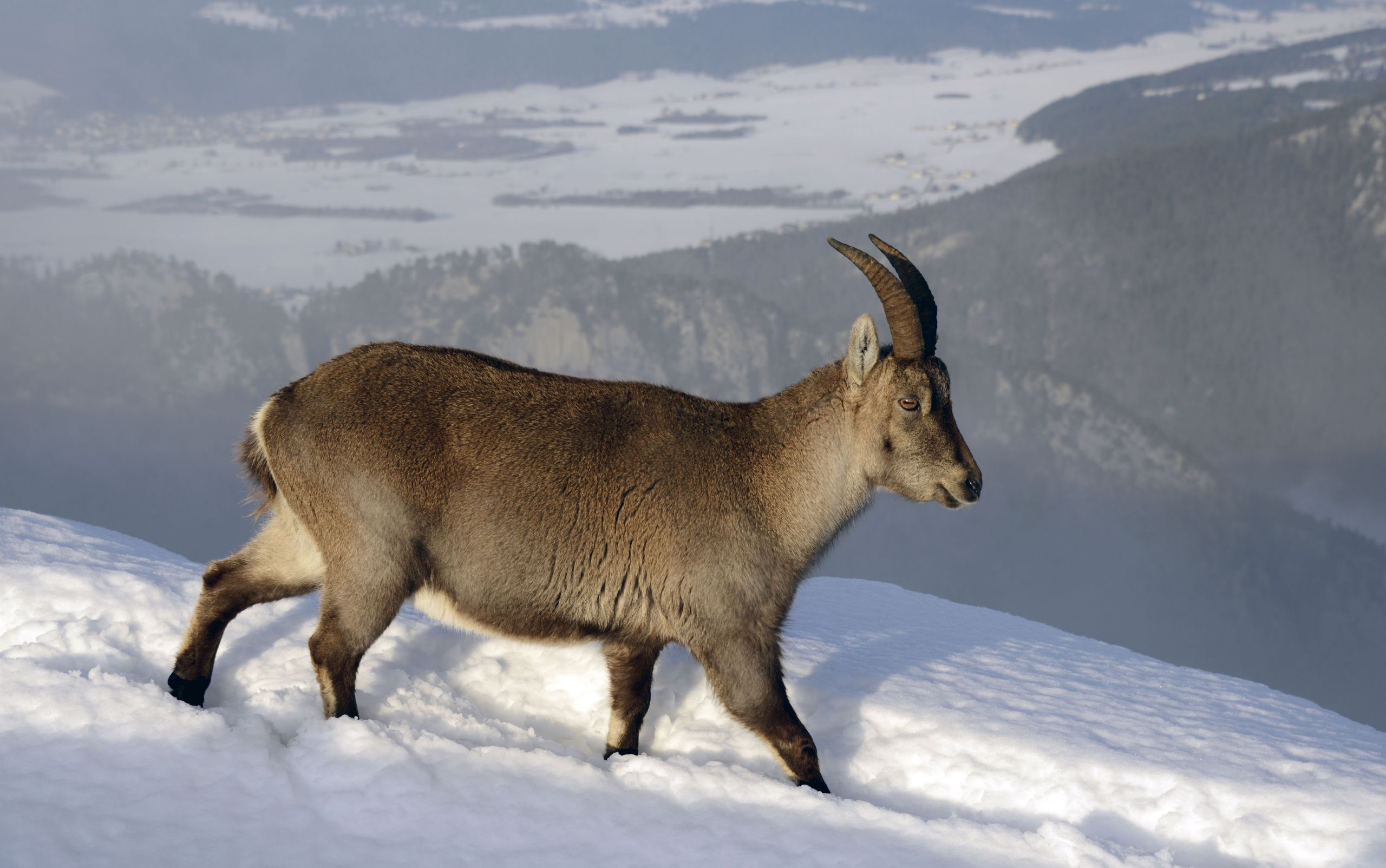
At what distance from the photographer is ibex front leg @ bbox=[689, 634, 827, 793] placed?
669 cm

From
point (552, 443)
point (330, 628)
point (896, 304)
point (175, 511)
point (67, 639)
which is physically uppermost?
point (896, 304)

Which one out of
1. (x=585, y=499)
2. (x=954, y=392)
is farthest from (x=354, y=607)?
(x=954, y=392)

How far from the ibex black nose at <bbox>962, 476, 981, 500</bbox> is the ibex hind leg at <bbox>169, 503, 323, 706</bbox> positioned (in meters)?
4.19

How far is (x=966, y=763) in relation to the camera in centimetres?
724

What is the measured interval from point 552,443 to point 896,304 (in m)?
2.32

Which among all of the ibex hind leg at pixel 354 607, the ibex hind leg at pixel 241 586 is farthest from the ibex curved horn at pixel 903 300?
the ibex hind leg at pixel 241 586

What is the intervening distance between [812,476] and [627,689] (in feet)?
6.06

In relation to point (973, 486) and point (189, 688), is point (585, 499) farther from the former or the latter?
point (189, 688)

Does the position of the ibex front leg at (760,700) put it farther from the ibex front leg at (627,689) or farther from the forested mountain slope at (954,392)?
the forested mountain slope at (954,392)

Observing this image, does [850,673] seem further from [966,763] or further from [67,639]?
[67,639]

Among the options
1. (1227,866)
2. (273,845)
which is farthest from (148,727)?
(1227,866)

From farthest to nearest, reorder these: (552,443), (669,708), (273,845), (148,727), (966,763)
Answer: (669,708)
(966,763)
(552,443)
(148,727)
(273,845)

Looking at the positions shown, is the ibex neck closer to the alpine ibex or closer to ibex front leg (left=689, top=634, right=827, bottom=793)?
the alpine ibex

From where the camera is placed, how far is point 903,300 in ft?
22.2
